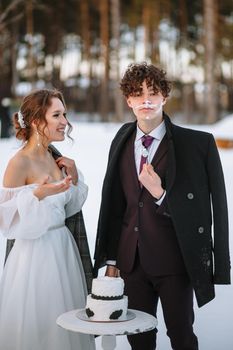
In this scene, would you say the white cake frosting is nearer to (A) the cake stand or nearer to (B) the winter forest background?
(A) the cake stand

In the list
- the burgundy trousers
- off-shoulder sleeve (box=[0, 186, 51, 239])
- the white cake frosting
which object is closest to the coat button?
the burgundy trousers

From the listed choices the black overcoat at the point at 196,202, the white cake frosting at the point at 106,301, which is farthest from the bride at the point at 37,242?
the white cake frosting at the point at 106,301

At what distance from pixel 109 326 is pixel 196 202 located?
0.70 metres

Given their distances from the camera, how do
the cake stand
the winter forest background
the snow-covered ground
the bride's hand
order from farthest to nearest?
1. the winter forest background
2. the snow-covered ground
3. the bride's hand
4. the cake stand

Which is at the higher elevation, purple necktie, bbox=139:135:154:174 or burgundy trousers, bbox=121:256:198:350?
purple necktie, bbox=139:135:154:174

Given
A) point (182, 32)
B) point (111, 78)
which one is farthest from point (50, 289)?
point (111, 78)

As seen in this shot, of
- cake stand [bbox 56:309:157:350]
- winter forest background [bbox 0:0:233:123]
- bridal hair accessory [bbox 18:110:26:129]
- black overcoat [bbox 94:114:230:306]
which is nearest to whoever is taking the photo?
cake stand [bbox 56:309:157:350]

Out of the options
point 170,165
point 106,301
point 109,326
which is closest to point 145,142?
point 170,165

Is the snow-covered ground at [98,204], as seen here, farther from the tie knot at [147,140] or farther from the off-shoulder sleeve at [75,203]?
the tie knot at [147,140]

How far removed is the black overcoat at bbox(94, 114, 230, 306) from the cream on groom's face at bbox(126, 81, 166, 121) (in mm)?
113

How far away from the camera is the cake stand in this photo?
9.11 feet

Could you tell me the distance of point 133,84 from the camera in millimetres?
3211

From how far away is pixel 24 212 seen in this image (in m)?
3.29

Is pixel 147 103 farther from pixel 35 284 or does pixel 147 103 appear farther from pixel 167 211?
pixel 35 284
